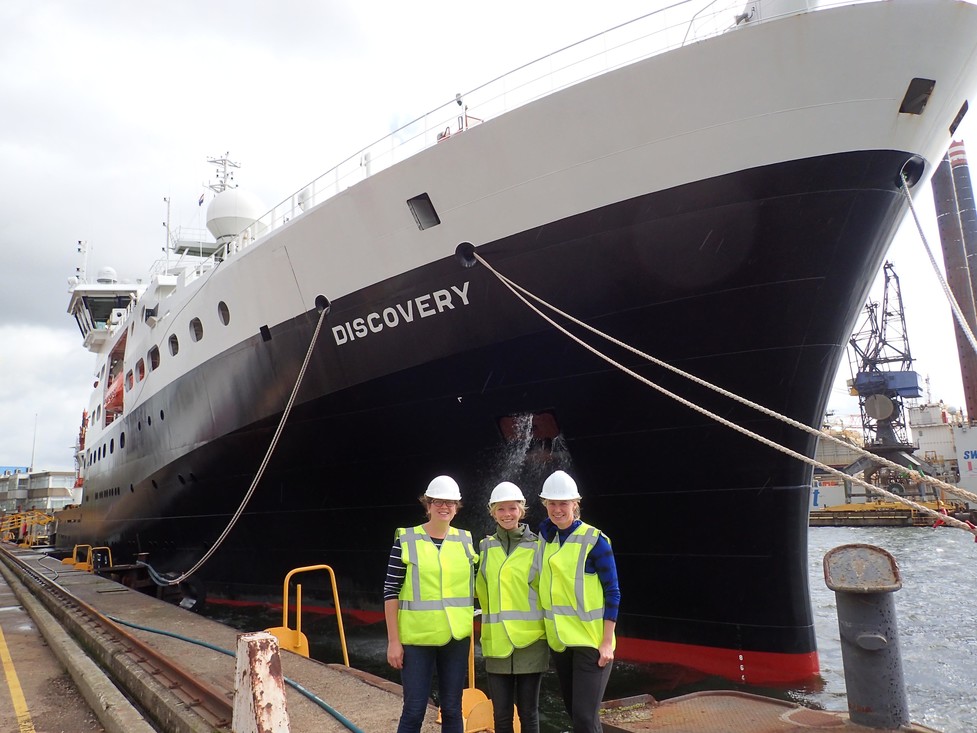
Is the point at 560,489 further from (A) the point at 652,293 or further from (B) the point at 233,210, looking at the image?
(B) the point at 233,210

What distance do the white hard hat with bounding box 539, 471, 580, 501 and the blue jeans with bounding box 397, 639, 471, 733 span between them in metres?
0.86

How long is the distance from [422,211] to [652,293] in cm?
271

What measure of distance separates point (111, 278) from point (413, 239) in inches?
776

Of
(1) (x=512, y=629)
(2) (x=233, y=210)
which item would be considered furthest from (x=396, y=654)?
(2) (x=233, y=210)

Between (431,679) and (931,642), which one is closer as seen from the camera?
(431,679)

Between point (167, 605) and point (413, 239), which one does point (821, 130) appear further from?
point (167, 605)

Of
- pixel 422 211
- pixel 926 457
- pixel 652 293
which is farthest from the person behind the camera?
pixel 926 457

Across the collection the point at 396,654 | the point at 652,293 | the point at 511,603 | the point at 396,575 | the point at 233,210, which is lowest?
the point at 396,654

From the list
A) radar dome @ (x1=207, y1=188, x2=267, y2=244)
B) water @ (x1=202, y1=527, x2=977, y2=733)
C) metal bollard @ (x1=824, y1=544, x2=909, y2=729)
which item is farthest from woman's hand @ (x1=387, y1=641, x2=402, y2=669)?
radar dome @ (x1=207, y1=188, x2=267, y2=244)

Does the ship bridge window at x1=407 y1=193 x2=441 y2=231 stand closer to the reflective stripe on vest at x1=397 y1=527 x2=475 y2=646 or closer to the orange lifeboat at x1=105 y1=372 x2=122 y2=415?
the reflective stripe on vest at x1=397 y1=527 x2=475 y2=646

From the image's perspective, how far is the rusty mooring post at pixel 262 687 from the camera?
10.7ft

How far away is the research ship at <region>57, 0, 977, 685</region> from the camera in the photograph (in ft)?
18.4

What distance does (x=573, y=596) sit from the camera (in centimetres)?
297

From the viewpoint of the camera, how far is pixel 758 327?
6055 mm
